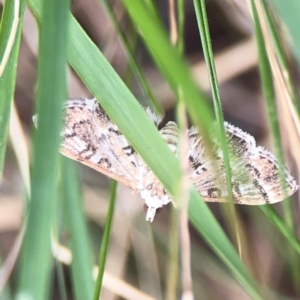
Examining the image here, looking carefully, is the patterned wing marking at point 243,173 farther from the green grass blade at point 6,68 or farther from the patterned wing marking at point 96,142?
the green grass blade at point 6,68

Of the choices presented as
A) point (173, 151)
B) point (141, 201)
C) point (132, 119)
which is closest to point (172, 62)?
point (132, 119)

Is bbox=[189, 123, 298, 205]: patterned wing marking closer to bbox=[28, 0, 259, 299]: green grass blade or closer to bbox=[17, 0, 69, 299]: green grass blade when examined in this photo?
bbox=[28, 0, 259, 299]: green grass blade

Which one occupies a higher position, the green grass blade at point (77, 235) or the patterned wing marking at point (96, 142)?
the patterned wing marking at point (96, 142)

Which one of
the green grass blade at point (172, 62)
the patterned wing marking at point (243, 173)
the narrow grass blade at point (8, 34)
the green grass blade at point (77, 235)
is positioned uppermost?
the narrow grass blade at point (8, 34)

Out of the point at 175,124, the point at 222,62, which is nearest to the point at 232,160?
the point at 175,124

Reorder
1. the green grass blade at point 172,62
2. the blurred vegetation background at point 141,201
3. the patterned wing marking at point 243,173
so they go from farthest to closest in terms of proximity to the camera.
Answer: the blurred vegetation background at point 141,201 → the patterned wing marking at point 243,173 → the green grass blade at point 172,62

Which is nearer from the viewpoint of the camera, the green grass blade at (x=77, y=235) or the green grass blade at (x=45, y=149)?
the green grass blade at (x=45, y=149)

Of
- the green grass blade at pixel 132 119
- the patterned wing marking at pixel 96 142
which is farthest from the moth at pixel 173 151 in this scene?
the green grass blade at pixel 132 119

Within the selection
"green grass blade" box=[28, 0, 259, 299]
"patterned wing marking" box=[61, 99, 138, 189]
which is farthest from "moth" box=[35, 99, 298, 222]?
"green grass blade" box=[28, 0, 259, 299]
